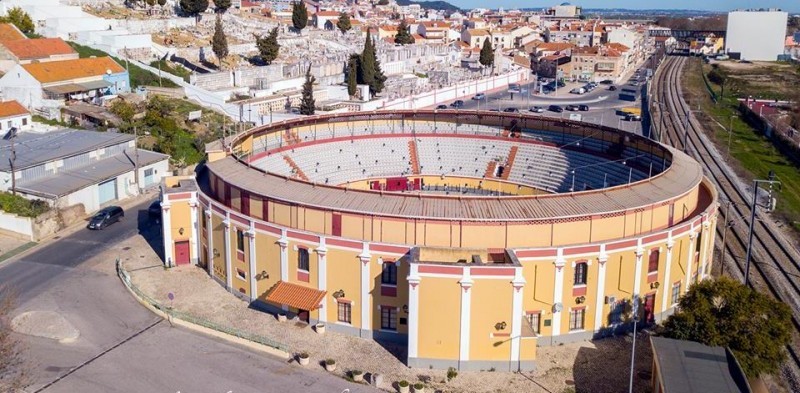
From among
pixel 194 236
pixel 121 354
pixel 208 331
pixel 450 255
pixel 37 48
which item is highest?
pixel 37 48

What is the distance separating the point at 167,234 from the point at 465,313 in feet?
72.5

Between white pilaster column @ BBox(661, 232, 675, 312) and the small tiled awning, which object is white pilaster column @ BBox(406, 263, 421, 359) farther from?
white pilaster column @ BBox(661, 232, 675, 312)

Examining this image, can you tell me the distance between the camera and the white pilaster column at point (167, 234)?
46.4 meters

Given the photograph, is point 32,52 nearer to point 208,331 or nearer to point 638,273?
point 208,331

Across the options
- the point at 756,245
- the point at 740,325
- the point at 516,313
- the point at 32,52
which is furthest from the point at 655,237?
the point at 32,52

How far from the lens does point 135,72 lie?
90438 mm

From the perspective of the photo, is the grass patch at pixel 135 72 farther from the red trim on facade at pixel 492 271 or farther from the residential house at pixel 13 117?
the red trim on facade at pixel 492 271

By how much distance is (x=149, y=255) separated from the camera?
48.9 meters

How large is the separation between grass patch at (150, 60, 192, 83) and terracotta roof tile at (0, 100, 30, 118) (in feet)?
84.6

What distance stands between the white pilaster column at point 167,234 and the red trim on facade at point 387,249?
16469 millimetres

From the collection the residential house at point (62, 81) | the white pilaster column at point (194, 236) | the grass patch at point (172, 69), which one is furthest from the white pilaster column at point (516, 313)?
the grass patch at point (172, 69)

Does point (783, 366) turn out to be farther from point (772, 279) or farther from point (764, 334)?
point (772, 279)

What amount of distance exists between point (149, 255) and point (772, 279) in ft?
137

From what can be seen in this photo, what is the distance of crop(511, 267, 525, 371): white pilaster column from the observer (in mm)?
33562
